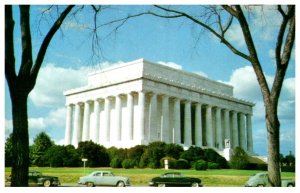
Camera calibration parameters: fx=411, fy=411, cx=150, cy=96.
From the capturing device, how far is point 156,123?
2547 inches

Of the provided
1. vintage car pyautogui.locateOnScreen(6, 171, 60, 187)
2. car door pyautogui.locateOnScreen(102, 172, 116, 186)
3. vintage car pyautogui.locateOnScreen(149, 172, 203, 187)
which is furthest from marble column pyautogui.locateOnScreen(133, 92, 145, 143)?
vintage car pyautogui.locateOnScreen(6, 171, 60, 187)

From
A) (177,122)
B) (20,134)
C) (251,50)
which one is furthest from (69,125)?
(251,50)

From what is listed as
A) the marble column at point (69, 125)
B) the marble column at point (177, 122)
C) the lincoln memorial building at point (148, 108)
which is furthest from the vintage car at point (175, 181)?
the marble column at point (69, 125)

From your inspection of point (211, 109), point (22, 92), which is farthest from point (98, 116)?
point (22, 92)

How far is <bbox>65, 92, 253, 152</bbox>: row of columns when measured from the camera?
63406 mm

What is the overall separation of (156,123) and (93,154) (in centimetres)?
2002

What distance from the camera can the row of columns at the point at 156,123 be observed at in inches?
2496

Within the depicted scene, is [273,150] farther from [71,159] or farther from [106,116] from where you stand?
[106,116]

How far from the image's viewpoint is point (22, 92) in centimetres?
1288

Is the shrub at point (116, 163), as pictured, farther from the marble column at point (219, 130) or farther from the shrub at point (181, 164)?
the marble column at point (219, 130)

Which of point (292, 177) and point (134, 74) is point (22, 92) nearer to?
point (292, 177)

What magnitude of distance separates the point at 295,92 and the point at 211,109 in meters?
55.3

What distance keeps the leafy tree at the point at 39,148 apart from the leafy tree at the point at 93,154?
4.20 m

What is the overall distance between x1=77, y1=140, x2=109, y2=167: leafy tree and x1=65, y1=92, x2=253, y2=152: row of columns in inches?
542
